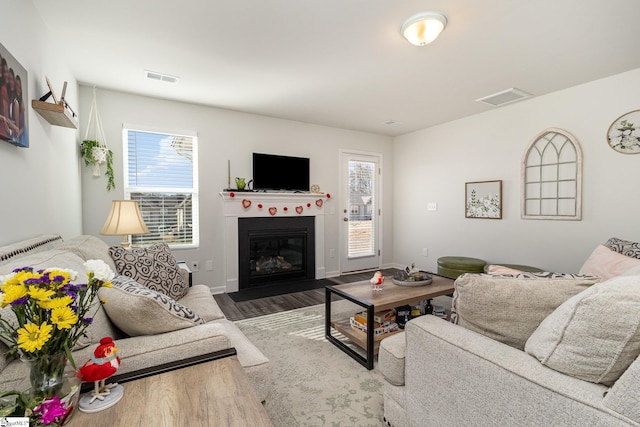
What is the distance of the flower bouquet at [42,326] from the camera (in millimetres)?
683

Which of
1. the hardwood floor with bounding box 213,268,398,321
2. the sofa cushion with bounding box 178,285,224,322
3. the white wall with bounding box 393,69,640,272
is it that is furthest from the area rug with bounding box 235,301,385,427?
the white wall with bounding box 393,69,640,272

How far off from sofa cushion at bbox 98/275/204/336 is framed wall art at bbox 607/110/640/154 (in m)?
4.19

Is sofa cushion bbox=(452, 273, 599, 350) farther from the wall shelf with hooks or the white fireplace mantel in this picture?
the white fireplace mantel

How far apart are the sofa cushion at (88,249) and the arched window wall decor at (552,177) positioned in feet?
14.5

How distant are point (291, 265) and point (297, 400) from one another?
2775 millimetres

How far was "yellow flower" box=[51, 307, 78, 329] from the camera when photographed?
71cm

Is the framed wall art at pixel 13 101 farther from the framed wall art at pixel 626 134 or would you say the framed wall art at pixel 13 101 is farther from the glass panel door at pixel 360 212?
the framed wall art at pixel 626 134

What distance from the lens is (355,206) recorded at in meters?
5.14

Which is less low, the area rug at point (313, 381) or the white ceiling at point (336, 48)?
the white ceiling at point (336, 48)

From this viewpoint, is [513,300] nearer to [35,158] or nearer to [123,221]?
[35,158]

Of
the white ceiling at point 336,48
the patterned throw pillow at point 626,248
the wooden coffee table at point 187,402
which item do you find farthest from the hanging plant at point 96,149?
the patterned throw pillow at point 626,248

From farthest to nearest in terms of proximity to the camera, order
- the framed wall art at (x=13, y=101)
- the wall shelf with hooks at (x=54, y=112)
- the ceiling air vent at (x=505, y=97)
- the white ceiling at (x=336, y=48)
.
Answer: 1. the ceiling air vent at (x=505, y=97)
2. the white ceiling at (x=336, y=48)
3. the wall shelf with hooks at (x=54, y=112)
4. the framed wall art at (x=13, y=101)

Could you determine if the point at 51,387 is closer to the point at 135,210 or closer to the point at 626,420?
→ the point at 626,420

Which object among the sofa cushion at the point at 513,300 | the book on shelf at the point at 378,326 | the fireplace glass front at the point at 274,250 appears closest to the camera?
the sofa cushion at the point at 513,300
